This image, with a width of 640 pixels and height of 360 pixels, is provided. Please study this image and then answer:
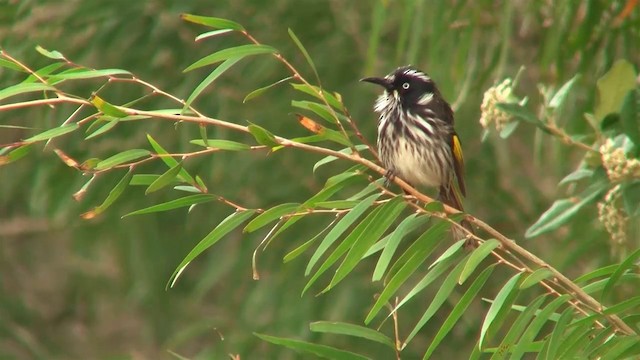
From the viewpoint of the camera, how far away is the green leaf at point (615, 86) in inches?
138

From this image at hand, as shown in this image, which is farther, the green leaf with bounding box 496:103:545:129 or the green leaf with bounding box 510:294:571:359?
the green leaf with bounding box 496:103:545:129

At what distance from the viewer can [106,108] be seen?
2.78 meters

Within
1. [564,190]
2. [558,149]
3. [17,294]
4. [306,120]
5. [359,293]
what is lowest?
[17,294]

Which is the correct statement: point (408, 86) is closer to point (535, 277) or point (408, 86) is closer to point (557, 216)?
point (557, 216)

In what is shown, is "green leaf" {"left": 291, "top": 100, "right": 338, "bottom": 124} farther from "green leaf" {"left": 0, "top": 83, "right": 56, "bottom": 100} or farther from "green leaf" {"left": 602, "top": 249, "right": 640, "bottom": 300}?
"green leaf" {"left": 602, "top": 249, "right": 640, "bottom": 300}

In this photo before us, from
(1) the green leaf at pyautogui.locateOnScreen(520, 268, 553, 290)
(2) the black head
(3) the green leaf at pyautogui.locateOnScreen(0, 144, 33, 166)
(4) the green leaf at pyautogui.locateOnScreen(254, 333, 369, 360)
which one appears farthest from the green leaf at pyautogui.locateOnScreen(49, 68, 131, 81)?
(2) the black head

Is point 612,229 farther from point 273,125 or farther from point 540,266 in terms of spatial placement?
point 273,125

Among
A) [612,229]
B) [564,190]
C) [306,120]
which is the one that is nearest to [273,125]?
[564,190]

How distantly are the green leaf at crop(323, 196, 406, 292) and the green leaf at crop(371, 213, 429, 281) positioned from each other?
0.03 metres

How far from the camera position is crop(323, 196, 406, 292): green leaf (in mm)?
2865

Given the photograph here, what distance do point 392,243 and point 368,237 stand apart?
0.05 metres

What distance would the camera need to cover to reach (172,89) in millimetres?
5988

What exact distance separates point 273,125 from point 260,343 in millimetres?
972

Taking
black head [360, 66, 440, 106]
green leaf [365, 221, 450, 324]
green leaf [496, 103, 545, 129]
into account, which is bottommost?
black head [360, 66, 440, 106]
